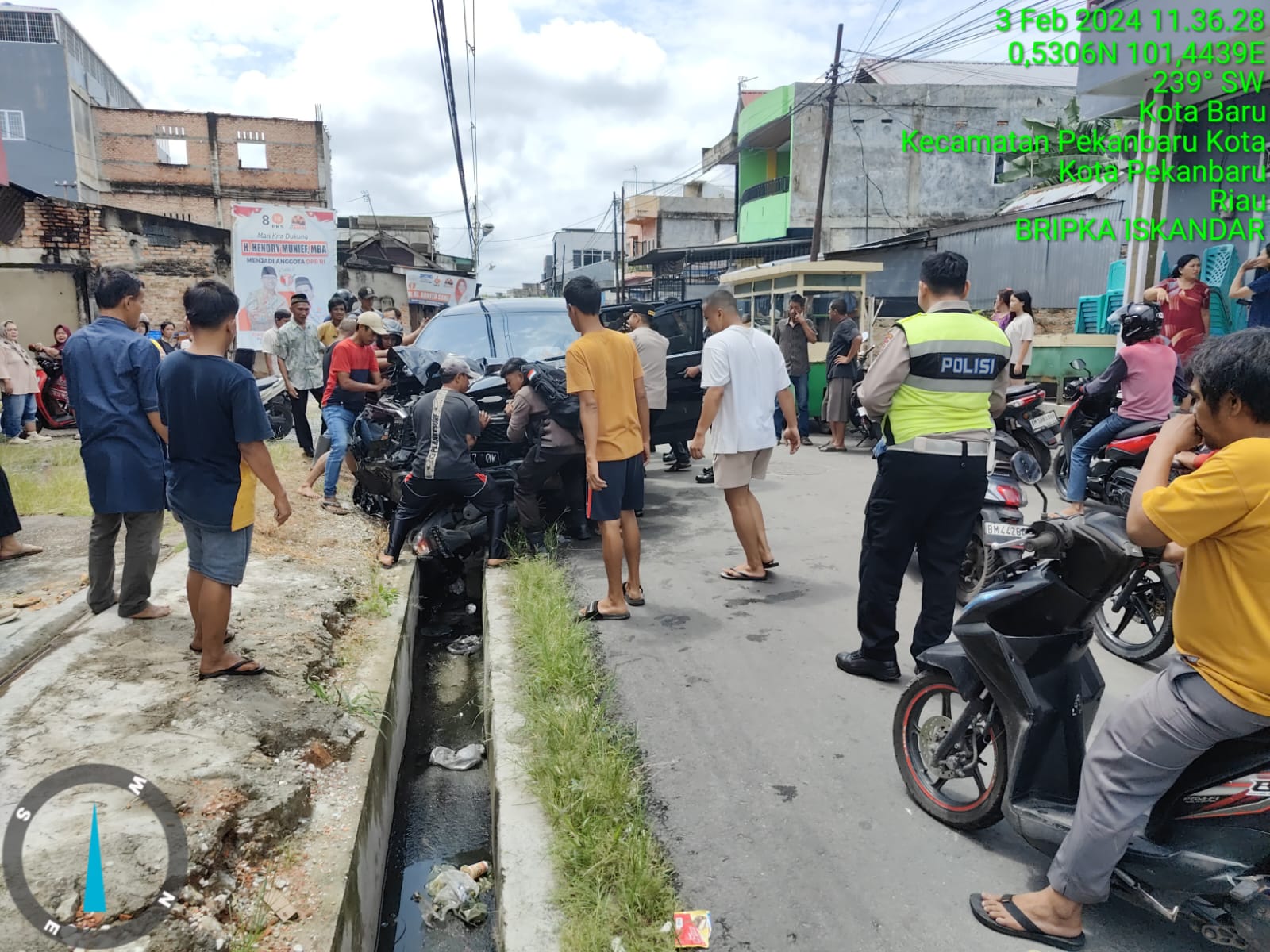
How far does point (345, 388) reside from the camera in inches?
306

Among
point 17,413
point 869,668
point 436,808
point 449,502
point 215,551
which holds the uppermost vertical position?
point 215,551

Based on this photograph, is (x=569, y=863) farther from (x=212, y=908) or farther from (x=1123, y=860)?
(x=1123, y=860)

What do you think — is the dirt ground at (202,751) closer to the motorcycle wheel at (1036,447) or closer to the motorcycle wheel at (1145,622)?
the motorcycle wheel at (1145,622)

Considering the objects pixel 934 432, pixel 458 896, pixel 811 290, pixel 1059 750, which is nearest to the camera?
pixel 1059 750

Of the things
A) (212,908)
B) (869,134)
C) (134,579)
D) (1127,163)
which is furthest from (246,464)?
(869,134)

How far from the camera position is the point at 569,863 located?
277 centimetres

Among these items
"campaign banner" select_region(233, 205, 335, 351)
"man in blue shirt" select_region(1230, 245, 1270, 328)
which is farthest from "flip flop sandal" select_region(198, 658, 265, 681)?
"campaign banner" select_region(233, 205, 335, 351)

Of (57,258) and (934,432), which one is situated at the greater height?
(57,258)

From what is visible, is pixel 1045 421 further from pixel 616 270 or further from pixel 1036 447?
pixel 616 270

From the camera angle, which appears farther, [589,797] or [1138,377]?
[1138,377]

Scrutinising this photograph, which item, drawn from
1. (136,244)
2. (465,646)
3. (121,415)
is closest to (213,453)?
(121,415)

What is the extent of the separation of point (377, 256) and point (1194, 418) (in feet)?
113

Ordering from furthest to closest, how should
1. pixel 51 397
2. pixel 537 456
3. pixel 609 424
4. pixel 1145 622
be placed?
pixel 51 397, pixel 537 456, pixel 609 424, pixel 1145 622

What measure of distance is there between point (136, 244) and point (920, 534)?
18970mm
